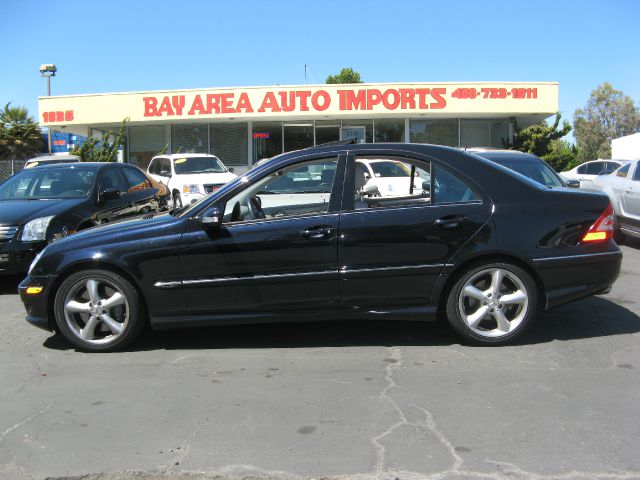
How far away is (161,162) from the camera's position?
16.3 meters

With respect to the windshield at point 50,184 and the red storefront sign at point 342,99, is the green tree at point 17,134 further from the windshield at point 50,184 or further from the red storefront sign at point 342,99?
the windshield at point 50,184

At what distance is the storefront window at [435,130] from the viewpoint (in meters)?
24.5

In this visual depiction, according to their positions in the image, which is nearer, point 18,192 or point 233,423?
point 233,423

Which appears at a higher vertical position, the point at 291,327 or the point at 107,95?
the point at 107,95

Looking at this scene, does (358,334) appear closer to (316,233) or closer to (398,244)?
(398,244)

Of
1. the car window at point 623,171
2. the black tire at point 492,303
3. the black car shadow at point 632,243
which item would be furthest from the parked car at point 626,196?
the black tire at point 492,303

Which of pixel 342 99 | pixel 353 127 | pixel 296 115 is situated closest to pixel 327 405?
pixel 342 99

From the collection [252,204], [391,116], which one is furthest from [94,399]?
[391,116]

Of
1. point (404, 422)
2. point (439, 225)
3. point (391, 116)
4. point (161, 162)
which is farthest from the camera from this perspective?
point (391, 116)

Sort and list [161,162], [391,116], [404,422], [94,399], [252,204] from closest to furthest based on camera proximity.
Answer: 1. [404,422]
2. [94,399]
3. [252,204]
4. [161,162]
5. [391,116]

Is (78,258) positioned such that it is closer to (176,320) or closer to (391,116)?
(176,320)

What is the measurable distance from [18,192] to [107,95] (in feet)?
56.5

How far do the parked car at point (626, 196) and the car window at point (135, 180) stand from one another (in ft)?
25.3

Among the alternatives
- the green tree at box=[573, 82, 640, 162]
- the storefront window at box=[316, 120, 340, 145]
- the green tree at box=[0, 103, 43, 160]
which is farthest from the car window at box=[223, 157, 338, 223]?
the green tree at box=[573, 82, 640, 162]
